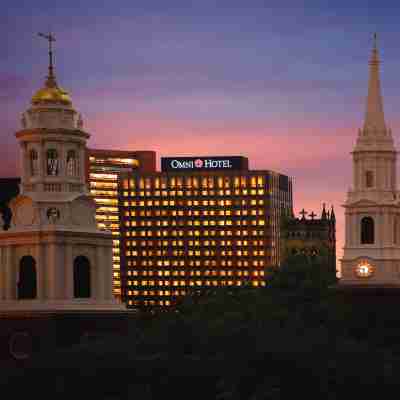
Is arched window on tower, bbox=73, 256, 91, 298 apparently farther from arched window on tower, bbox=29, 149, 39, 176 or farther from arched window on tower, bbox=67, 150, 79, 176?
arched window on tower, bbox=29, 149, 39, 176

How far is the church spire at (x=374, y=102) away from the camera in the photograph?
14525cm

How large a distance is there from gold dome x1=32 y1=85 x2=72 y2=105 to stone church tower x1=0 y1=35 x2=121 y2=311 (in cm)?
7

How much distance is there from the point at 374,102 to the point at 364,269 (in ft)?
51.2

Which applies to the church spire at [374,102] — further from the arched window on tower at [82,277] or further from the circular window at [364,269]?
the arched window on tower at [82,277]

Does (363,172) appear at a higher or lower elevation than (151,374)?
higher

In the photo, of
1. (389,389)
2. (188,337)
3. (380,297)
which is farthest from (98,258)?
(380,297)

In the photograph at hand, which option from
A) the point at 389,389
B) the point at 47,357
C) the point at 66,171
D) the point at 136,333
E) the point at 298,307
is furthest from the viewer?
the point at 298,307

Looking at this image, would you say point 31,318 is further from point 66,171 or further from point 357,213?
point 357,213

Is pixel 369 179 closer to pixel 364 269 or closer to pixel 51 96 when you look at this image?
pixel 364 269

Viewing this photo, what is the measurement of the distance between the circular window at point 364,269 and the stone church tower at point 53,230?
3903cm

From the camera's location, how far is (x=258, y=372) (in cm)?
8788

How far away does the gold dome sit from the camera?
4336 inches

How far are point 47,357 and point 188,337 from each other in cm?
991

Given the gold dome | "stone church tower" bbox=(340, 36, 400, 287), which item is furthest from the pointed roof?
"stone church tower" bbox=(340, 36, 400, 287)
